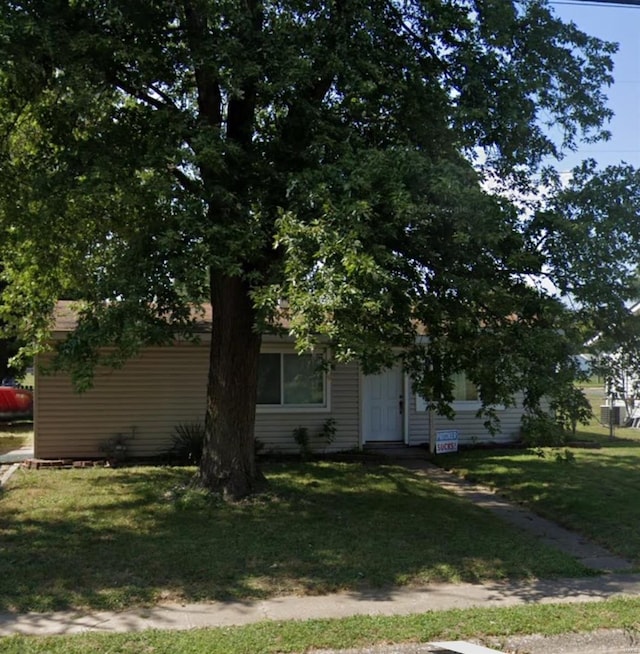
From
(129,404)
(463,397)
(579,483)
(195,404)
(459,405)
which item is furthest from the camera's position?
(463,397)

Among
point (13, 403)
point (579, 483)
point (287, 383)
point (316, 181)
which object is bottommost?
point (579, 483)

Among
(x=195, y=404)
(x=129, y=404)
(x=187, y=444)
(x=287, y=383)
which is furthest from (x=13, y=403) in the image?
(x=287, y=383)

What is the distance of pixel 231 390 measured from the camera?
31.4ft

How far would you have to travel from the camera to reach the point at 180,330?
28.5 ft

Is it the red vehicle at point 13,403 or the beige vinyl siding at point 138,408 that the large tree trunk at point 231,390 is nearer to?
the beige vinyl siding at point 138,408

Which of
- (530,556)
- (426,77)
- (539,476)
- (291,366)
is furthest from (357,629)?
(291,366)

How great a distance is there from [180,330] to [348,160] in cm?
311

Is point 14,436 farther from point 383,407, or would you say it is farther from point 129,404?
point 383,407

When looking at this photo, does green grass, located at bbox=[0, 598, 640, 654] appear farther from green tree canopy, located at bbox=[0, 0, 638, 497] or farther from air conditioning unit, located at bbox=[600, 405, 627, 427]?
air conditioning unit, located at bbox=[600, 405, 627, 427]

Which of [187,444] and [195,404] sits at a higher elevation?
[195,404]

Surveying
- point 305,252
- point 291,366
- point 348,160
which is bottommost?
point 291,366

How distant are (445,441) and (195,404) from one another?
4988 mm

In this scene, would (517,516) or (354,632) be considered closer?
(354,632)

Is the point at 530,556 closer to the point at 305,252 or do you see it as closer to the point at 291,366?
the point at 305,252
